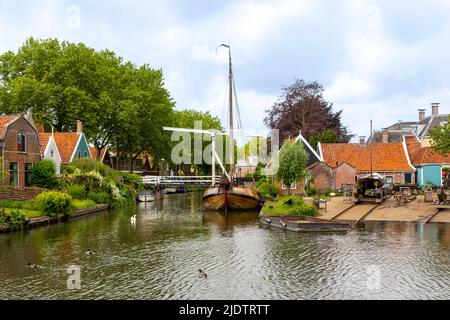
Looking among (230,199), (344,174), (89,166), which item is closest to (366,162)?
(344,174)

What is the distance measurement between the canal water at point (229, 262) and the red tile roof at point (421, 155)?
2299 cm

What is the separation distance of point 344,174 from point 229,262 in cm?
3352

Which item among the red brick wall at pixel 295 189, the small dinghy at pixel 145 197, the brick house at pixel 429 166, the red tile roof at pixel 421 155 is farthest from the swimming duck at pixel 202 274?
the small dinghy at pixel 145 197

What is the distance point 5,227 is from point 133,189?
30856 mm

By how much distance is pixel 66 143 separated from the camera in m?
51.3

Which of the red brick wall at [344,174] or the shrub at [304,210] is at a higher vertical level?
the red brick wall at [344,174]

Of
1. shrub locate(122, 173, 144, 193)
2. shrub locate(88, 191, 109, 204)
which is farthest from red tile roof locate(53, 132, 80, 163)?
shrub locate(122, 173, 144, 193)

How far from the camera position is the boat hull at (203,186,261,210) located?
42.0 m

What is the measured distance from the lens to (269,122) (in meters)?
68.4

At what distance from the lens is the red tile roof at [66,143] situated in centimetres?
5044

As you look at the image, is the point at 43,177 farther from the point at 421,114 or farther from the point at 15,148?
the point at 421,114

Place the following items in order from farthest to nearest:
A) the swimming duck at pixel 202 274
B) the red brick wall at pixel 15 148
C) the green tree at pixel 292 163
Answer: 1. the green tree at pixel 292 163
2. the red brick wall at pixel 15 148
3. the swimming duck at pixel 202 274

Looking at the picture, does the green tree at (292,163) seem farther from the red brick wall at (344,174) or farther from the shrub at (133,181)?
the shrub at (133,181)
